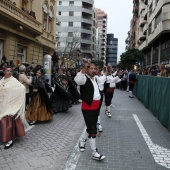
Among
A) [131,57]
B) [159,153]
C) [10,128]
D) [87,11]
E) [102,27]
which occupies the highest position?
[102,27]

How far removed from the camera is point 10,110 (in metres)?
5.99

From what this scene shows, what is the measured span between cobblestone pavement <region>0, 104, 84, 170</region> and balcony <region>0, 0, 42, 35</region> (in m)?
9.33

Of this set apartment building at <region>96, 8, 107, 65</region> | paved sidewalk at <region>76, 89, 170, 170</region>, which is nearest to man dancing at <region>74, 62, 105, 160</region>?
paved sidewalk at <region>76, 89, 170, 170</region>

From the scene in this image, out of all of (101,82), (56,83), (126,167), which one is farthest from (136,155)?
(56,83)

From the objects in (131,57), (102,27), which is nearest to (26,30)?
(131,57)

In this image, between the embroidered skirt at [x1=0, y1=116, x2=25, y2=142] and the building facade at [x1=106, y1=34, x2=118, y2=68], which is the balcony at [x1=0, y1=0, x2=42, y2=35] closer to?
the embroidered skirt at [x1=0, y1=116, x2=25, y2=142]

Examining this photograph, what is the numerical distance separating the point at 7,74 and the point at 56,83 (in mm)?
4449

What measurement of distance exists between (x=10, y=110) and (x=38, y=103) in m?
2.30

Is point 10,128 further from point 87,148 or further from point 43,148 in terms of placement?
point 87,148

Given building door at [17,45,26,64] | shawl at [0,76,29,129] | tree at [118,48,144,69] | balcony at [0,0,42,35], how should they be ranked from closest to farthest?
shawl at [0,76,29,129] < balcony at [0,0,42,35] < building door at [17,45,26,64] < tree at [118,48,144,69]

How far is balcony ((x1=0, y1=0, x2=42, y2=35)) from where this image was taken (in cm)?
1520

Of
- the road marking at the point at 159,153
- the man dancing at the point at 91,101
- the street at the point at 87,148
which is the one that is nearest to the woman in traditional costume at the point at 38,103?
the street at the point at 87,148

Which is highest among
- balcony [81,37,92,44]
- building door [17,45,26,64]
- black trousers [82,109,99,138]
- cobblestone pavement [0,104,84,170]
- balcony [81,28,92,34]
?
balcony [81,28,92,34]

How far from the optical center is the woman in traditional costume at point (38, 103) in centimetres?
826
